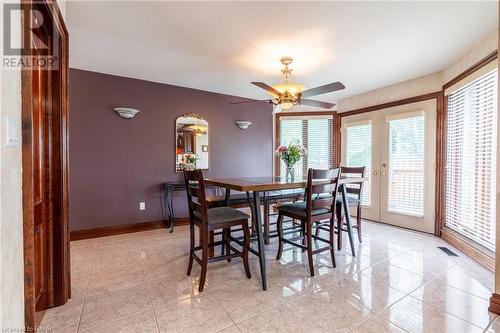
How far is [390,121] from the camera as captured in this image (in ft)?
13.2

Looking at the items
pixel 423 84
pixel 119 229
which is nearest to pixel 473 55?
pixel 423 84

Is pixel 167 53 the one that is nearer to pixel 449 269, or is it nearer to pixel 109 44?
pixel 109 44

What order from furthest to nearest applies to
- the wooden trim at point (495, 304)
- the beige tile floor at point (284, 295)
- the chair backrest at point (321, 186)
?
the chair backrest at point (321, 186)
the wooden trim at point (495, 304)
the beige tile floor at point (284, 295)

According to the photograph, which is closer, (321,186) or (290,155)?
(321,186)

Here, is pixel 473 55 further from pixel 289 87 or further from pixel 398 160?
pixel 289 87

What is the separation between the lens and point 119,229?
3.62m

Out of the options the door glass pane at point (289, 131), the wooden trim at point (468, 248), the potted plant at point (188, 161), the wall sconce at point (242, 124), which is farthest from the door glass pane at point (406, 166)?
the potted plant at point (188, 161)

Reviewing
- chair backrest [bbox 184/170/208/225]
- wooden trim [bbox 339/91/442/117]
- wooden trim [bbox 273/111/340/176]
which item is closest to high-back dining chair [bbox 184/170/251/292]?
chair backrest [bbox 184/170/208/225]

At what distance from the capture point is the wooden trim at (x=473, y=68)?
241 cm

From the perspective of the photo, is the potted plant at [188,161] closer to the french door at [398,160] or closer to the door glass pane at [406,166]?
the french door at [398,160]

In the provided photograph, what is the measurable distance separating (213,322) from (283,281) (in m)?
0.78

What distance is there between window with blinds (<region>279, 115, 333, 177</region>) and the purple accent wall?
1309mm

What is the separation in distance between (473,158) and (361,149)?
1.77 m

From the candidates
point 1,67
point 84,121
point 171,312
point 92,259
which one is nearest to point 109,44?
point 84,121
